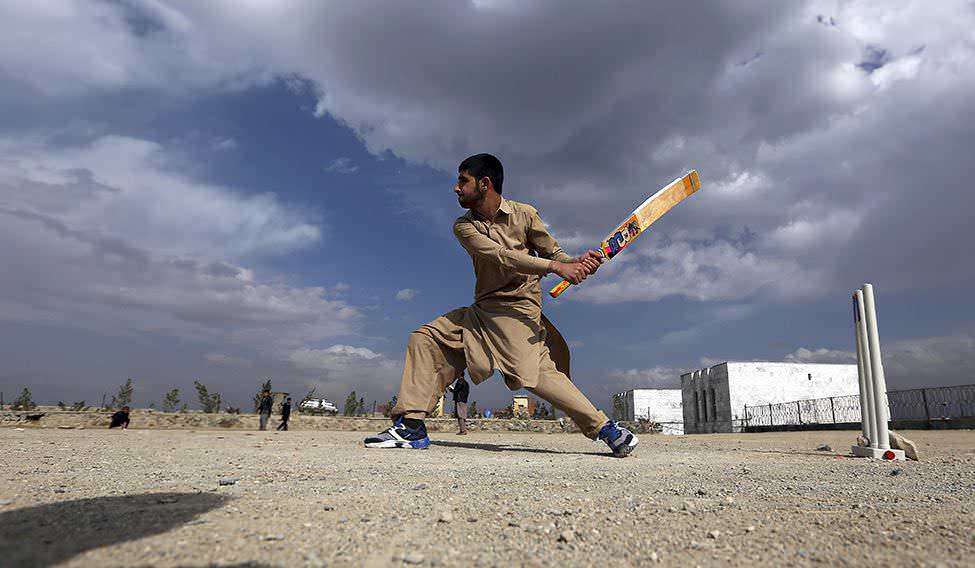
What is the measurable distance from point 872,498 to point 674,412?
37604 mm

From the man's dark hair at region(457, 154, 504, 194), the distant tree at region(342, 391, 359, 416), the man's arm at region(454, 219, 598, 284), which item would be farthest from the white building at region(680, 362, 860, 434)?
the man's dark hair at region(457, 154, 504, 194)

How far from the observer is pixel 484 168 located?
14.3 feet

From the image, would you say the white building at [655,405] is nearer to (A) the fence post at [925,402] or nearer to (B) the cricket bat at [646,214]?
(A) the fence post at [925,402]

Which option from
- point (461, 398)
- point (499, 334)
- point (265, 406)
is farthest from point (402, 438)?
point (265, 406)

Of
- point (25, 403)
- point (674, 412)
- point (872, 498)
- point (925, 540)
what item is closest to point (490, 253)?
point (872, 498)

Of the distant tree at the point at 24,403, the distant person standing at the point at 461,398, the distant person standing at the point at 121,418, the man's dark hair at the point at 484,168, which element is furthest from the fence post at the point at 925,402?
the distant tree at the point at 24,403

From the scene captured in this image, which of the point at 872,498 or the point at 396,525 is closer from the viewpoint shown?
the point at 396,525

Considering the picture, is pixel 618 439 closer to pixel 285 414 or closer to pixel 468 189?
pixel 468 189

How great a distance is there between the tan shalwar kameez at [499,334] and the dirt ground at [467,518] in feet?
4.34

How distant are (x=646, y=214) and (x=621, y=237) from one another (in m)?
0.37

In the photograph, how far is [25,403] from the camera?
60.1ft

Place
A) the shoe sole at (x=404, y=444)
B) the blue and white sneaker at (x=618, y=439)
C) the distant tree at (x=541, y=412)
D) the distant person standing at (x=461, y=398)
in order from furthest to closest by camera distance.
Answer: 1. the distant tree at (x=541, y=412)
2. the distant person standing at (x=461, y=398)
3. the shoe sole at (x=404, y=444)
4. the blue and white sneaker at (x=618, y=439)

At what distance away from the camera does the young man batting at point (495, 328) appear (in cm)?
401

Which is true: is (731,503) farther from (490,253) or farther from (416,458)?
(490,253)
